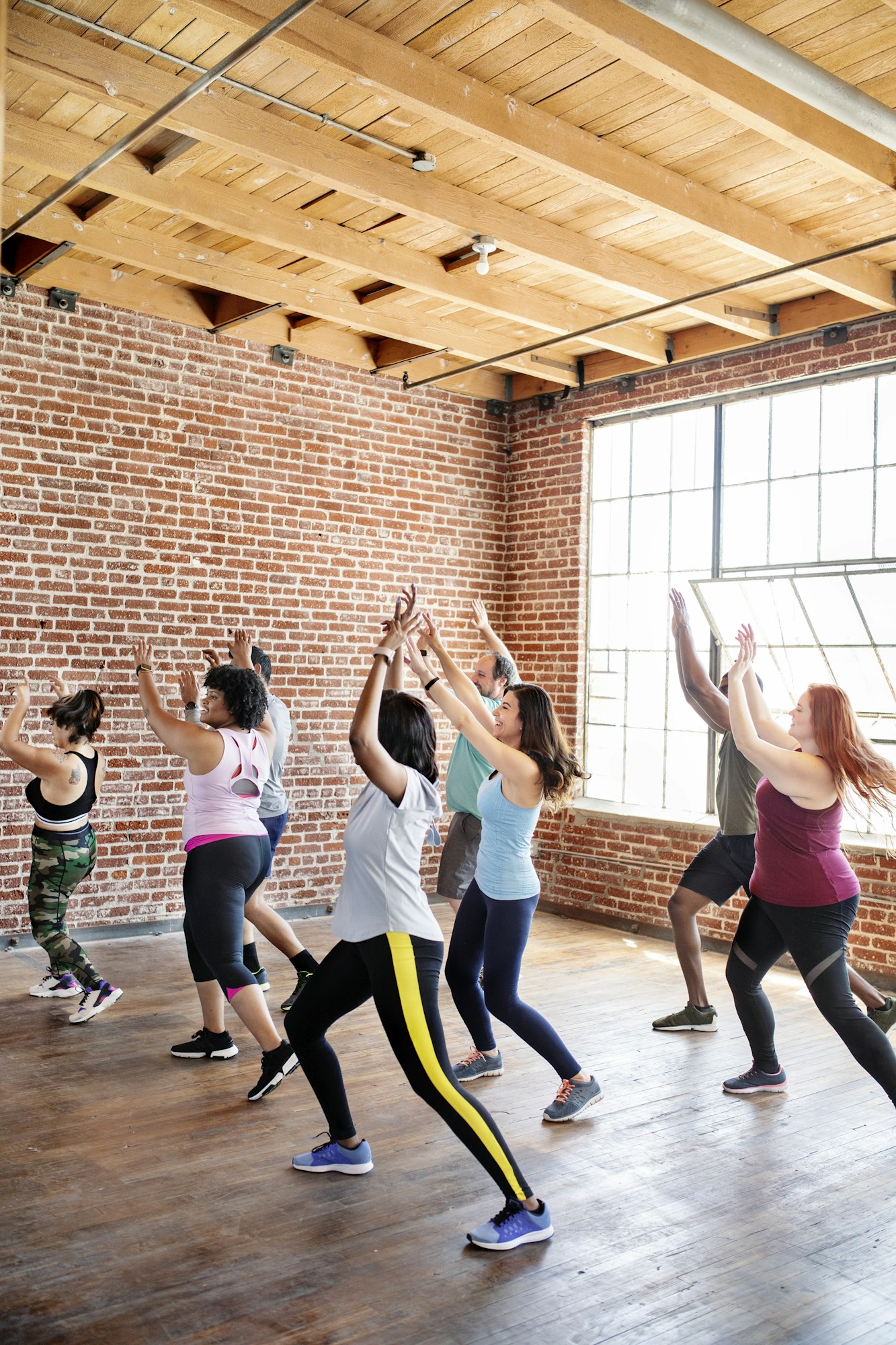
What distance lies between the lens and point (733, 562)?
24.0 feet

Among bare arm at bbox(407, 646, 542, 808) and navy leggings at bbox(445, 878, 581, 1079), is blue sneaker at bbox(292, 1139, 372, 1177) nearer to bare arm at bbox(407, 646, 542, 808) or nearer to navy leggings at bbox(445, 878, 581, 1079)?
navy leggings at bbox(445, 878, 581, 1079)

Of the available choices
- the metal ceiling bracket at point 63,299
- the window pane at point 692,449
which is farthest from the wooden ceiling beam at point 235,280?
the window pane at point 692,449

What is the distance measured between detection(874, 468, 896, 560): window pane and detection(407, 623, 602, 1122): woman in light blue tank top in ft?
10.9

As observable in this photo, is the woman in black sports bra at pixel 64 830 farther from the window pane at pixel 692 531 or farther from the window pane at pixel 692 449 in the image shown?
the window pane at pixel 692 449

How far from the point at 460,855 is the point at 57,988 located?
2097 millimetres

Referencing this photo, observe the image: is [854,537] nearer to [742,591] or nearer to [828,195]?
[742,591]

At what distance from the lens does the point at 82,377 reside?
21.9ft

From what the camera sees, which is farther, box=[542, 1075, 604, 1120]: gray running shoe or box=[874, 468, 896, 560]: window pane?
box=[874, 468, 896, 560]: window pane

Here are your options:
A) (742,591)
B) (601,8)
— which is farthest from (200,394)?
(601,8)

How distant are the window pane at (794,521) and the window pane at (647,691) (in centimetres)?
115

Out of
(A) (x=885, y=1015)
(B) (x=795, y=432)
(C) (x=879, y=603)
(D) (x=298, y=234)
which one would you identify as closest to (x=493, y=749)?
(A) (x=885, y=1015)

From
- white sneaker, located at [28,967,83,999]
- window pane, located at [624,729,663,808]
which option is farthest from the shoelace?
window pane, located at [624,729,663,808]

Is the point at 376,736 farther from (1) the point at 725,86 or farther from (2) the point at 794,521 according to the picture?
(2) the point at 794,521

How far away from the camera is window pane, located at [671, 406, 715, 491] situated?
24.8ft
